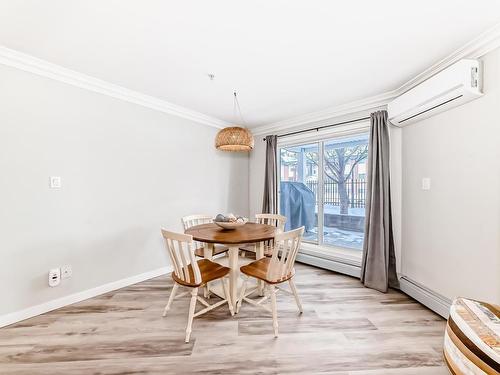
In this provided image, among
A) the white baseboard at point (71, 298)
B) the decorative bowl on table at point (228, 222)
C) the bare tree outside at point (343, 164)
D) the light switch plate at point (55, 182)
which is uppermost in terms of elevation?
the bare tree outside at point (343, 164)

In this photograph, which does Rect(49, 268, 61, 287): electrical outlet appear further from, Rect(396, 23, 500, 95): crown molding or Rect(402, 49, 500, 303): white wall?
Rect(396, 23, 500, 95): crown molding

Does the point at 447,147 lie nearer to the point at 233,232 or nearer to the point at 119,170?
the point at 233,232

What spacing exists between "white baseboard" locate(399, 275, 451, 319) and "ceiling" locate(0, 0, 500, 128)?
7.41ft

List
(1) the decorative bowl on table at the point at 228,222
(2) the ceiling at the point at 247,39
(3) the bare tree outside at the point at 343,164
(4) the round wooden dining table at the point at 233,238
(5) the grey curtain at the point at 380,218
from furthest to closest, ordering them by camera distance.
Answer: (3) the bare tree outside at the point at 343,164 → (5) the grey curtain at the point at 380,218 → (1) the decorative bowl on table at the point at 228,222 → (4) the round wooden dining table at the point at 233,238 → (2) the ceiling at the point at 247,39

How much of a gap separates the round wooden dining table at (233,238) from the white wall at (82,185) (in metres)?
0.95

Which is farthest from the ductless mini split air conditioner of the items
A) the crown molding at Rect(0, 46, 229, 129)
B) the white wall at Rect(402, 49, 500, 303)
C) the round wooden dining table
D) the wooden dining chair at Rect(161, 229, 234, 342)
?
the crown molding at Rect(0, 46, 229, 129)

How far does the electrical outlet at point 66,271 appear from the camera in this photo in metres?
2.29

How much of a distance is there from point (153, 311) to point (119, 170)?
5.40ft

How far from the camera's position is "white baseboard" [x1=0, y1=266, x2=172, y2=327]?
2.01 m

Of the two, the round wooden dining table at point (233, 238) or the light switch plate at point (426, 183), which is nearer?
the round wooden dining table at point (233, 238)

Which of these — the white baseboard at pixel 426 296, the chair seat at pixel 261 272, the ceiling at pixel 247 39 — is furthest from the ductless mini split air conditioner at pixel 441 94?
the chair seat at pixel 261 272

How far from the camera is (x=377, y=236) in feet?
9.09

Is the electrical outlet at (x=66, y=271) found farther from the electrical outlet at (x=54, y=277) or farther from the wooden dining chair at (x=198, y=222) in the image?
the wooden dining chair at (x=198, y=222)

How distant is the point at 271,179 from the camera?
399 centimetres
